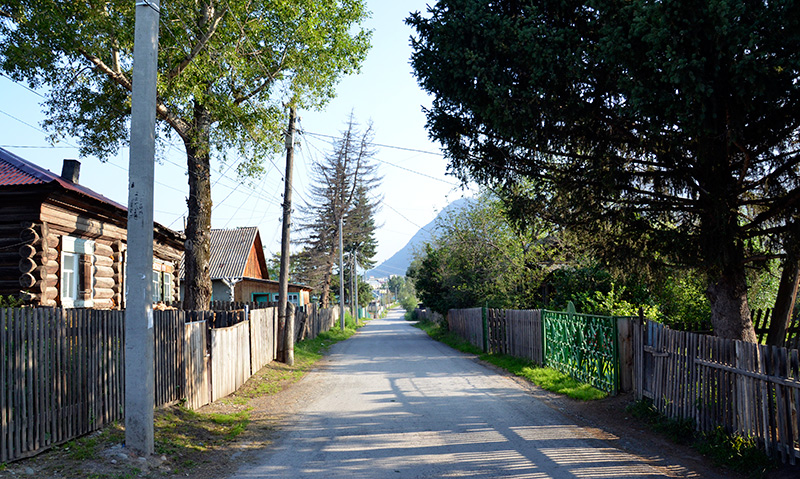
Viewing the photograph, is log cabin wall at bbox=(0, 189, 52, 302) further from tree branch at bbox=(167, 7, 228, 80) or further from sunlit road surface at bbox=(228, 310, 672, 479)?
sunlit road surface at bbox=(228, 310, 672, 479)

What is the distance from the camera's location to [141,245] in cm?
733

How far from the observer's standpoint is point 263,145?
16172 mm

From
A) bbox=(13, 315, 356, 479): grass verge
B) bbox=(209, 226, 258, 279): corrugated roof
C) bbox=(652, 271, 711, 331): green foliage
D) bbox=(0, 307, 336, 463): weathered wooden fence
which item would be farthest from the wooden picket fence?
bbox=(209, 226, 258, 279): corrugated roof

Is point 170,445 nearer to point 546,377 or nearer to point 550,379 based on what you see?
point 550,379

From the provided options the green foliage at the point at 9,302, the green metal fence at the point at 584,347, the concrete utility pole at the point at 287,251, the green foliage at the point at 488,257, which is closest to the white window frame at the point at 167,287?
the concrete utility pole at the point at 287,251

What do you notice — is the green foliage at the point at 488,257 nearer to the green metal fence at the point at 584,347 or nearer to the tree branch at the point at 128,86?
the green metal fence at the point at 584,347

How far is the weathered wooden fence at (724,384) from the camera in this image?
19.8 feet

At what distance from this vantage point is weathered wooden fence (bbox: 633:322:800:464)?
6.05 m

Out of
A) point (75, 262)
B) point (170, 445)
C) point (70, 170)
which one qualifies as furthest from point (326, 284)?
point (170, 445)

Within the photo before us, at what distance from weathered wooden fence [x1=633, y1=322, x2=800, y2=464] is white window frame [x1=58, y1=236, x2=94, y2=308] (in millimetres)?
12752

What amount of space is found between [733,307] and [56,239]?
546 inches

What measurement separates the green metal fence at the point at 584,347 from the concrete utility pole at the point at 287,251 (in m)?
8.06

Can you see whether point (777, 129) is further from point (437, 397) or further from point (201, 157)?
point (201, 157)

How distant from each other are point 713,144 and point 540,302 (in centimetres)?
1586
